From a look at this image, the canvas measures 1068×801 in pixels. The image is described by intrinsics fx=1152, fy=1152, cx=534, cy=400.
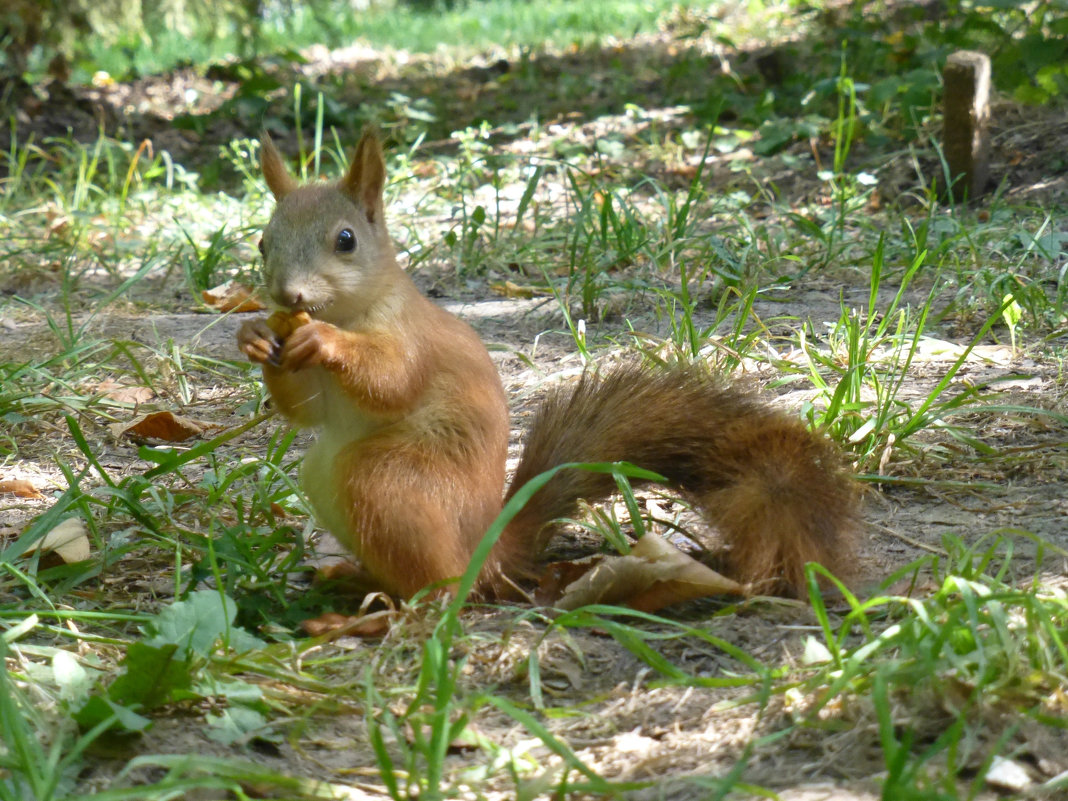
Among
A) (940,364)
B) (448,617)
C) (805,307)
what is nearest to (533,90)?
(805,307)

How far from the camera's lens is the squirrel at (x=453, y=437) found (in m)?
1.83

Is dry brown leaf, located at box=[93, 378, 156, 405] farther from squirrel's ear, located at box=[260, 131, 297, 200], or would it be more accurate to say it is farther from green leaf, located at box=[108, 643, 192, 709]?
green leaf, located at box=[108, 643, 192, 709]

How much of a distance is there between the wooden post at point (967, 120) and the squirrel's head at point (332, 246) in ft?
8.66

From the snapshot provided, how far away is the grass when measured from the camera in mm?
1362

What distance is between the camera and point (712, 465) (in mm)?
1938

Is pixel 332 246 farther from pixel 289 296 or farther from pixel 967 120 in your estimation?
pixel 967 120

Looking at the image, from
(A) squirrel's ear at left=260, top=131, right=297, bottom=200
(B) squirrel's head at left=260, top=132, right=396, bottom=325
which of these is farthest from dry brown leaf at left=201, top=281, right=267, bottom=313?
(B) squirrel's head at left=260, top=132, right=396, bottom=325

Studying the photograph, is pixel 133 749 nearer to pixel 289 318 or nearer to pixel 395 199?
pixel 289 318

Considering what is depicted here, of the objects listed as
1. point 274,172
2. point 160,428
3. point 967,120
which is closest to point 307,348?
point 274,172

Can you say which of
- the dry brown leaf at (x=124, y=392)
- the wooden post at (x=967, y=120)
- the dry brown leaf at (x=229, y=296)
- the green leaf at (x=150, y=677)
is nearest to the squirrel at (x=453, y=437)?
the green leaf at (x=150, y=677)

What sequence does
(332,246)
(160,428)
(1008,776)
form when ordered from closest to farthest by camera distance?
(1008,776) < (332,246) < (160,428)

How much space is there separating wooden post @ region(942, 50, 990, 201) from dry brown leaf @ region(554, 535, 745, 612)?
2.76m

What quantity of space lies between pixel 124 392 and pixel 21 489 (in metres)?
0.65

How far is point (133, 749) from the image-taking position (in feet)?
4.71
